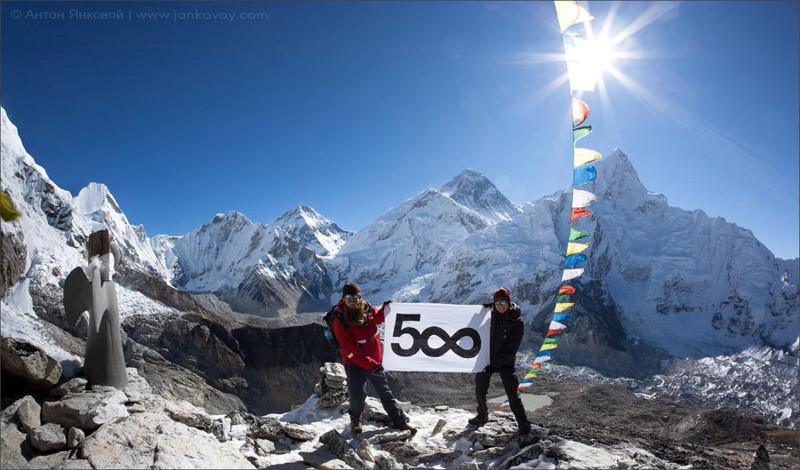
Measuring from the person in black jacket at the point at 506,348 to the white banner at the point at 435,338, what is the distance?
617mm

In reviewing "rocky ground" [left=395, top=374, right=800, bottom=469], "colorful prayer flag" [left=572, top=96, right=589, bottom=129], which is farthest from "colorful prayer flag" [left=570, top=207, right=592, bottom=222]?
"rocky ground" [left=395, top=374, right=800, bottom=469]

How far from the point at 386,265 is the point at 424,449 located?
611 ft

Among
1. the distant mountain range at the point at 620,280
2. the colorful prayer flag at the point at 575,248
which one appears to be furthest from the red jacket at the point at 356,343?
the distant mountain range at the point at 620,280

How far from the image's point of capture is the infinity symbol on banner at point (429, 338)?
7.02m

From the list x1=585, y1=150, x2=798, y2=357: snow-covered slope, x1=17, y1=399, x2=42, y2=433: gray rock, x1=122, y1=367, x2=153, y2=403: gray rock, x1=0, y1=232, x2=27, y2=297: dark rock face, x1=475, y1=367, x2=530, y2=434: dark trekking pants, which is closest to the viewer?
x1=17, y1=399, x2=42, y2=433: gray rock

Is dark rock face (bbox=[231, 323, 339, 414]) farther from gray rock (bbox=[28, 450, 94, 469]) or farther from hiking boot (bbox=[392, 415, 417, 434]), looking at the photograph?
gray rock (bbox=[28, 450, 94, 469])

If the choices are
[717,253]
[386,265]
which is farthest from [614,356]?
[386,265]

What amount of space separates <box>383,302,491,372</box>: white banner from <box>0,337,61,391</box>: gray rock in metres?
5.19

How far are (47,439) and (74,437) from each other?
25 centimetres

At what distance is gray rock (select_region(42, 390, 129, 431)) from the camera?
5.17m

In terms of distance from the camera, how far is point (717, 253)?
5025 inches

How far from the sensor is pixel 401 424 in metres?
6.40

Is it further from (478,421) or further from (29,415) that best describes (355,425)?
(29,415)

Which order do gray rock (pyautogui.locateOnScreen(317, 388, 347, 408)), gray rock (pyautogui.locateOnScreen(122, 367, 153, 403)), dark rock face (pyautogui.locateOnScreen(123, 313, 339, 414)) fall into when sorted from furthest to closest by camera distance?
dark rock face (pyautogui.locateOnScreen(123, 313, 339, 414)) < gray rock (pyautogui.locateOnScreen(317, 388, 347, 408)) < gray rock (pyautogui.locateOnScreen(122, 367, 153, 403))
